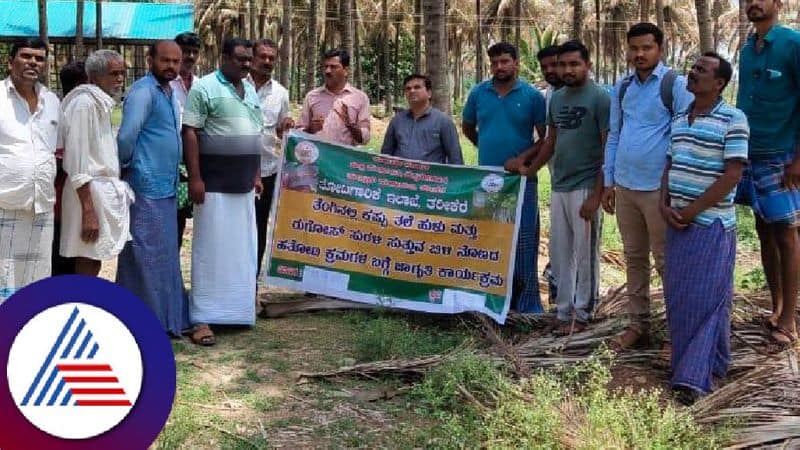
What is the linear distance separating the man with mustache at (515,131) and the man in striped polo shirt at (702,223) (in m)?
1.51

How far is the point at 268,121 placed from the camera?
6.14 m

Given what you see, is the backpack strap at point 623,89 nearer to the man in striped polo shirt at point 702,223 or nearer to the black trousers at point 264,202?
the man in striped polo shirt at point 702,223

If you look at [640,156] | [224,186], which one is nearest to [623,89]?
[640,156]

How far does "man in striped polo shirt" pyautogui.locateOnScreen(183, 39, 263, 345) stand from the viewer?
5199 millimetres

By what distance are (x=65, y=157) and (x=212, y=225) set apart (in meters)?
1.13

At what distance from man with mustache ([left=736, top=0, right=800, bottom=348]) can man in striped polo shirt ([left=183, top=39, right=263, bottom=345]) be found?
10.3ft

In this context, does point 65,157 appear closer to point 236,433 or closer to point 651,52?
point 236,433

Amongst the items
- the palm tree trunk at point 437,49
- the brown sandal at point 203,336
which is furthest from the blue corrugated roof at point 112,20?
the brown sandal at point 203,336

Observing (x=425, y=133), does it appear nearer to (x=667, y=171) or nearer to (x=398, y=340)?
(x=398, y=340)

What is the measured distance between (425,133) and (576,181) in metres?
1.25

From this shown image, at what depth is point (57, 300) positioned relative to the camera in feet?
7.11

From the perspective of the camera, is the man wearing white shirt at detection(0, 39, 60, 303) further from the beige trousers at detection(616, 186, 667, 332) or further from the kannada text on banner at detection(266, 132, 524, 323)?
the beige trousers at detection(616, 186, 667, 332)

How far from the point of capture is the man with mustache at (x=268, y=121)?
590 centimetres

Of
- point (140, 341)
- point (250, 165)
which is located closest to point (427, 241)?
point (250, 165)
